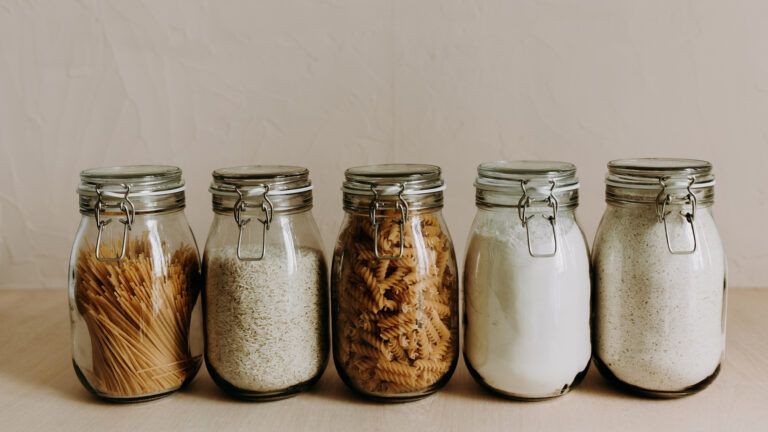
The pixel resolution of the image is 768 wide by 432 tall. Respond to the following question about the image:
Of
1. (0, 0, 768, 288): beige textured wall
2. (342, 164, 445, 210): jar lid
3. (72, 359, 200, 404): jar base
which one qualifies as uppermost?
(0, 0, 768, 288): beige textured wall

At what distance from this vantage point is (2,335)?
118 centimetres

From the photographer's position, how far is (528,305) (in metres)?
0.87

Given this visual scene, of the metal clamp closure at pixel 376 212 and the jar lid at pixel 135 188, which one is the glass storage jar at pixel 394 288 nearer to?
the metal clamp closure at pixel 376 212

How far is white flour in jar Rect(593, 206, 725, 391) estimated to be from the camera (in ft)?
2.88

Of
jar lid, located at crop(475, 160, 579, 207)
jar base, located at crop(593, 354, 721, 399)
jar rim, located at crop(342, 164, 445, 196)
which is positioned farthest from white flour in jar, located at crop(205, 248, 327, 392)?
jar base, located at crop(593, 354, 721, 399)

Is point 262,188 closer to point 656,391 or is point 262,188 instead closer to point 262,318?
point 262,318

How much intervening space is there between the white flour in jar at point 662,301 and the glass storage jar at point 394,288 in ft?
0.62

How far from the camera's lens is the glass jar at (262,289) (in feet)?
2.90

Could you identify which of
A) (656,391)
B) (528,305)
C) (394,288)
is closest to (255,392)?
(394,288)

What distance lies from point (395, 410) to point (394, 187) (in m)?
0.25

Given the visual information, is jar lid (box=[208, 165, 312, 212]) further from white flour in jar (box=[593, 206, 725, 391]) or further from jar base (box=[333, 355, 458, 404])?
white flour in jar (box=[593, 206, 725, 391])

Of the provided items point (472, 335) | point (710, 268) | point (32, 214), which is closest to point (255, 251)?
point (472, 335)

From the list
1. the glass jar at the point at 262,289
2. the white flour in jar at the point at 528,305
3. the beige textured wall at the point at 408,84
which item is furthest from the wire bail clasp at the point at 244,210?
the beige textured wall at the point at 408,84

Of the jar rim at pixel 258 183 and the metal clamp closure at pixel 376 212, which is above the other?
the jar rim at pixel 258 183
